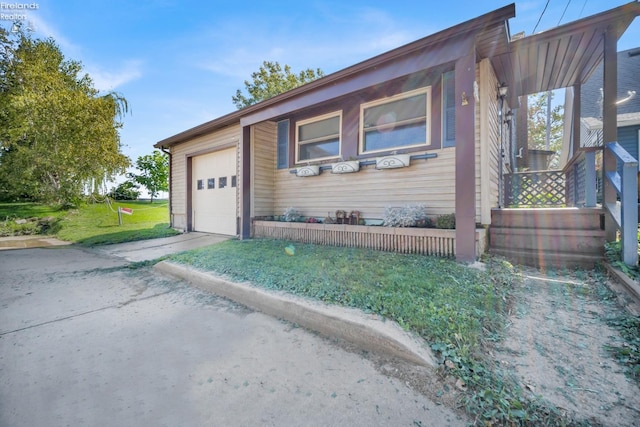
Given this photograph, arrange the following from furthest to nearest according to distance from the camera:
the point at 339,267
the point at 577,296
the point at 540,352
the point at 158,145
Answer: the point at 158,145, the point at 339,267, the point at 577,296, the point at 540,352

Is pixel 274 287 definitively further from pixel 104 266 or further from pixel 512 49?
pixel 512 49

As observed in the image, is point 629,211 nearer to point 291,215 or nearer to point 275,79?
point 291,215

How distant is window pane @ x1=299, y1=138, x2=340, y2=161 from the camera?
20.3 feet

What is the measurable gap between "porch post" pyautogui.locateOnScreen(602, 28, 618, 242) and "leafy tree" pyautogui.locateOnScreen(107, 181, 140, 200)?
977 inches

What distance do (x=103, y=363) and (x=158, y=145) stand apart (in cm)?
921

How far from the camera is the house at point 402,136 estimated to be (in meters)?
3.73

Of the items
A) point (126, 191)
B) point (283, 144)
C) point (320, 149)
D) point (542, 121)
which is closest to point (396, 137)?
point (320, 149)

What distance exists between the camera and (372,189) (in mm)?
5461

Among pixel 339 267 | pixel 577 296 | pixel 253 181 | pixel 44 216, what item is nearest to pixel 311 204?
pixel 253 181

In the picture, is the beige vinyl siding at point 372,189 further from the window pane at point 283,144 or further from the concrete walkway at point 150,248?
the concrete walkway at point 150,248

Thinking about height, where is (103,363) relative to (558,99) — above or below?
below

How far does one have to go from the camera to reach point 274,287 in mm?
3078

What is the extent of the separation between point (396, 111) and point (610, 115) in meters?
3.02

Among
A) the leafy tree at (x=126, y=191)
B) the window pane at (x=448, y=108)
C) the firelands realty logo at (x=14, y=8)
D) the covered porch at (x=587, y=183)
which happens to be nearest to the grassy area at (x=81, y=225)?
the firelands realty logo at (x=14, y=8)
